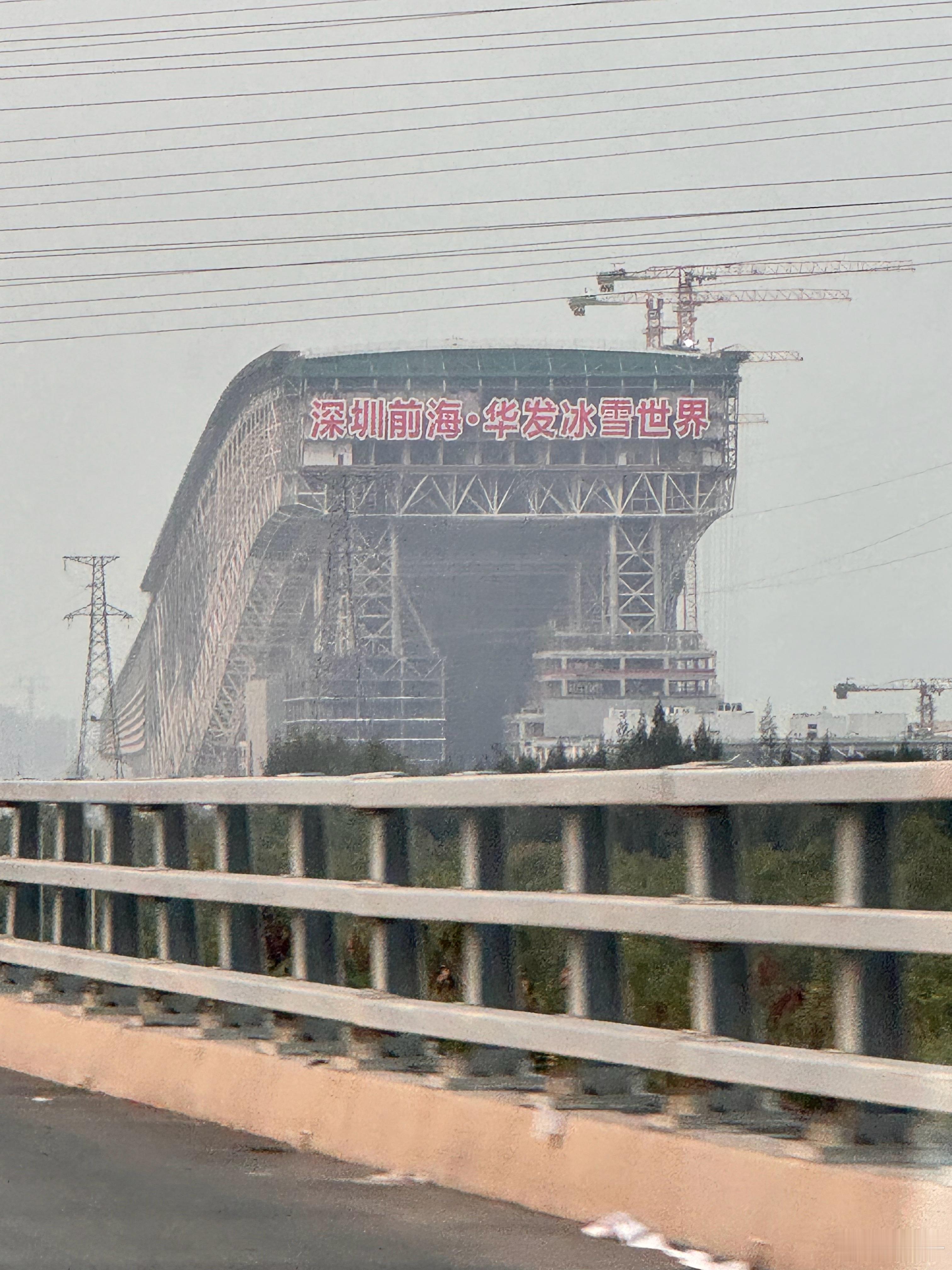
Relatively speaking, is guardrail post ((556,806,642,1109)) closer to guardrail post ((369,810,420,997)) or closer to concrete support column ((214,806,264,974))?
guardrail post ((369,810,420,997))

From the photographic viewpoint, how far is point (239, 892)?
285 inches

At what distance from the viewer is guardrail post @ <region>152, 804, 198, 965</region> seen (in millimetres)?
8086

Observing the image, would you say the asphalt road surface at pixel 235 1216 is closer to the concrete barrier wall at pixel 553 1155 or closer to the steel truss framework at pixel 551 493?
the concrete barrier wall at pixel 553 1155

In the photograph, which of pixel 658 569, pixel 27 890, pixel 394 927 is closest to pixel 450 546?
pixel 658 569

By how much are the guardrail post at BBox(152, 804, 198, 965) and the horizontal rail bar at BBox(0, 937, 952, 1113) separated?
125 mm

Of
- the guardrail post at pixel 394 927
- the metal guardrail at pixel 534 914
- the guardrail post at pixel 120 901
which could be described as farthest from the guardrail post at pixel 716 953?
the guardrail post at pixel 120 901

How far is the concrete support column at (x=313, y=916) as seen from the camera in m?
7.09

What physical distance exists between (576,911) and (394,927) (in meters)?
1.11

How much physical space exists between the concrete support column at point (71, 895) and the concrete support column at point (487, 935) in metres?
3.19

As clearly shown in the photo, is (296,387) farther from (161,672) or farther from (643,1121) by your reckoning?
Result: (643,1121)

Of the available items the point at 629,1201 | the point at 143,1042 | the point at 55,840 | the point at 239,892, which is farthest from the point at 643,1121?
the point at 55,840

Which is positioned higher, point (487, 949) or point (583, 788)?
point (583, 788)

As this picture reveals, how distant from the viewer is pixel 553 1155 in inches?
223

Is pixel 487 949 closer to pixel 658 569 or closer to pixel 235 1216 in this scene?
pixel 235 1216
